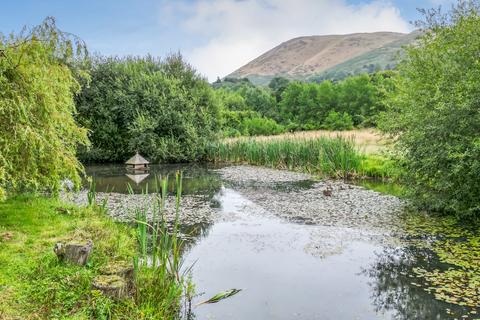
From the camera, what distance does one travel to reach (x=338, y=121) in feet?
117

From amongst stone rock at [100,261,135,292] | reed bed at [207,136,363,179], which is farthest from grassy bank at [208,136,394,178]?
stone rock at [100,261,135,292]

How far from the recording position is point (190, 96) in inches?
878

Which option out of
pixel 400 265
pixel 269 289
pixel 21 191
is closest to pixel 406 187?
pixel 400 265

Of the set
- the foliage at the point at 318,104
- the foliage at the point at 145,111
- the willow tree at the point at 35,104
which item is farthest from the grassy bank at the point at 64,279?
the foliage at the point at 318,104

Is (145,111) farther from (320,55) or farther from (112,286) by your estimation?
(320,55)

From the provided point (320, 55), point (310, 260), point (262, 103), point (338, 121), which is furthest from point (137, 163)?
point (320, 55)

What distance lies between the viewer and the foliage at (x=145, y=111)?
21.6 meters

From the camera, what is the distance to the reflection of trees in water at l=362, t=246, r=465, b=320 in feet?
15.6

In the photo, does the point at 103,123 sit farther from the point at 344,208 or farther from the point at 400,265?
the point at 400,265

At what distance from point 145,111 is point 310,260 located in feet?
55.2

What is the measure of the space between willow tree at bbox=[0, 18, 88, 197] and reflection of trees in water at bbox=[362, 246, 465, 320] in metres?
4.77

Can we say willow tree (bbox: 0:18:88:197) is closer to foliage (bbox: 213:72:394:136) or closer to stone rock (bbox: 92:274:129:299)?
stone rock (bbox: 92:274:129:299)

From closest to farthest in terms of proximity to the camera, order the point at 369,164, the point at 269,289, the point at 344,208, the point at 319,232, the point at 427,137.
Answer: the point at 269,289, the point at 319,232, the point at 427,137, the point at 344,208, the point at 369,164

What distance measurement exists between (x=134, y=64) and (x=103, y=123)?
3.65 metres
